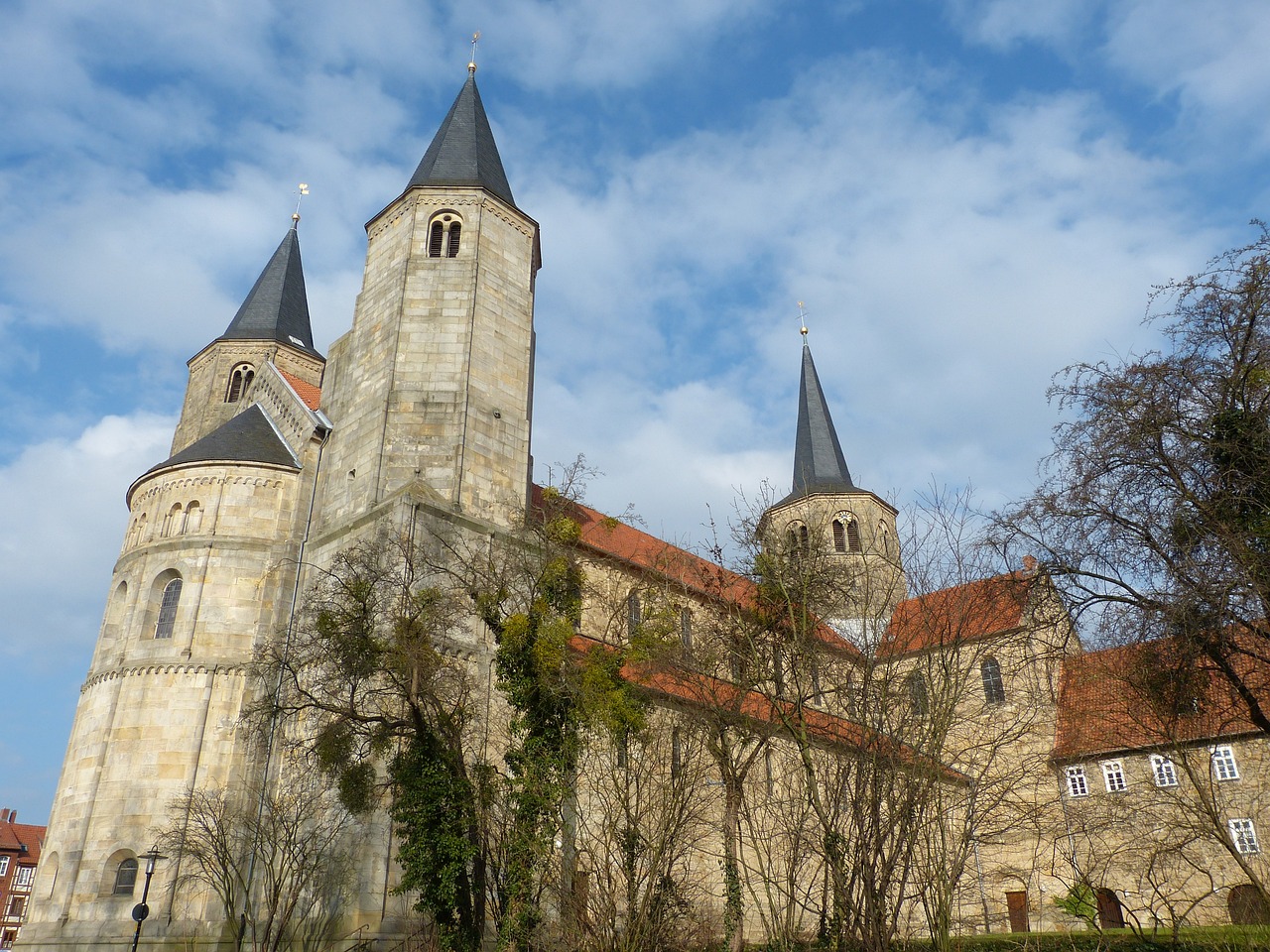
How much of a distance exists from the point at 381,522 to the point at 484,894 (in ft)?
27.6

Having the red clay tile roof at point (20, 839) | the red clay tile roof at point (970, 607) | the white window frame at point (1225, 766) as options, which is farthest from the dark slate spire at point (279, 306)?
the red clay tile roof at point (20, 839)

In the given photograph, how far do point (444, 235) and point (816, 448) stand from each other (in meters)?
21.6

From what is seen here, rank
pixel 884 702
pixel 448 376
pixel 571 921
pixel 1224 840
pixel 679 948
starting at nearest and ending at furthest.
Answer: pixel 884 702
pixel 1224 840
pixel 571 921
pixel 679 948
pixel 448 376

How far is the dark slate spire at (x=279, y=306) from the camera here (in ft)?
114

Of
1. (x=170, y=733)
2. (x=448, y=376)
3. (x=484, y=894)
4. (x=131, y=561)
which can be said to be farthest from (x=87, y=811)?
(x=448, y=376)

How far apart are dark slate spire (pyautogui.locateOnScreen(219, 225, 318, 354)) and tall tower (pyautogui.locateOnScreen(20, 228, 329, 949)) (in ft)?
30.8

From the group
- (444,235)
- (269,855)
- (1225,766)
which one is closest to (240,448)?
(444,235)

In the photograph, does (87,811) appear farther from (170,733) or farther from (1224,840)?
(1224,840)

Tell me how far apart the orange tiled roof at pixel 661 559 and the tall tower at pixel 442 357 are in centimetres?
207

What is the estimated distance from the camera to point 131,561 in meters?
23.1

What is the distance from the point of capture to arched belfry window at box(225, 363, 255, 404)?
33.4 meters

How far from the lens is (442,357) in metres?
23.1

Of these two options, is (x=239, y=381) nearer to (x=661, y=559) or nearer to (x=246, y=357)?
(x=246, y=357)

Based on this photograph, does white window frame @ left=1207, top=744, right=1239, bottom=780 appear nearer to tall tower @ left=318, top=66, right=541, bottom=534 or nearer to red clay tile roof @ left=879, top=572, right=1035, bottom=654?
red clay tile roof @ left=879, top=572, right=1035, bottom=654
